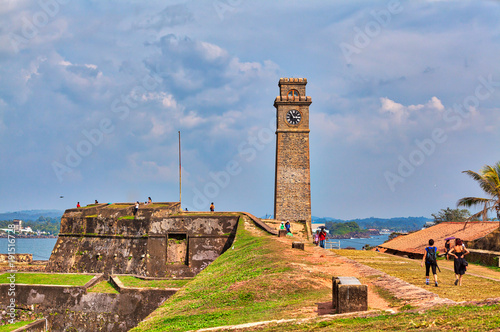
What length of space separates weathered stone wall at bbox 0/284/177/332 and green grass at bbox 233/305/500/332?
1287 centimetres

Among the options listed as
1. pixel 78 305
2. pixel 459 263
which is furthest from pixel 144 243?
pixel 459 263

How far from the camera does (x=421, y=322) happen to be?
516 cm

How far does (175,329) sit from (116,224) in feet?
61.8

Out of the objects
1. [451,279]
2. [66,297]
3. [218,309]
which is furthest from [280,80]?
[218,309]

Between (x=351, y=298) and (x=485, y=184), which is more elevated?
(x=485, y=184)

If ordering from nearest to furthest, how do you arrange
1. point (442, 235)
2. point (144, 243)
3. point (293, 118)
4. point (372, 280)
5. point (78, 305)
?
point (372, 280) → point (78, 305) → point (442, 235) → point (144, 243) → point (293, 118)

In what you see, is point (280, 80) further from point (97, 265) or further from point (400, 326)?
point (400, 326)

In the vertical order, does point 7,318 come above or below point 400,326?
below

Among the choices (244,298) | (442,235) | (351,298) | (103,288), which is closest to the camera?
(351,298)

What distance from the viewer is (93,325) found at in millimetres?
17531

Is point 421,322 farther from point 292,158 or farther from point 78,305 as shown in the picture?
point 292,158

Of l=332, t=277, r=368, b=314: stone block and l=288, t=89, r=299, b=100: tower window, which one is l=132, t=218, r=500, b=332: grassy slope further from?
l=288, t=89, r=299, b=100: tower window

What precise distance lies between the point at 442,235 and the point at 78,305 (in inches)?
691

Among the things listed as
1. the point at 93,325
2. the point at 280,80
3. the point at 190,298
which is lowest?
the point at 93,325
